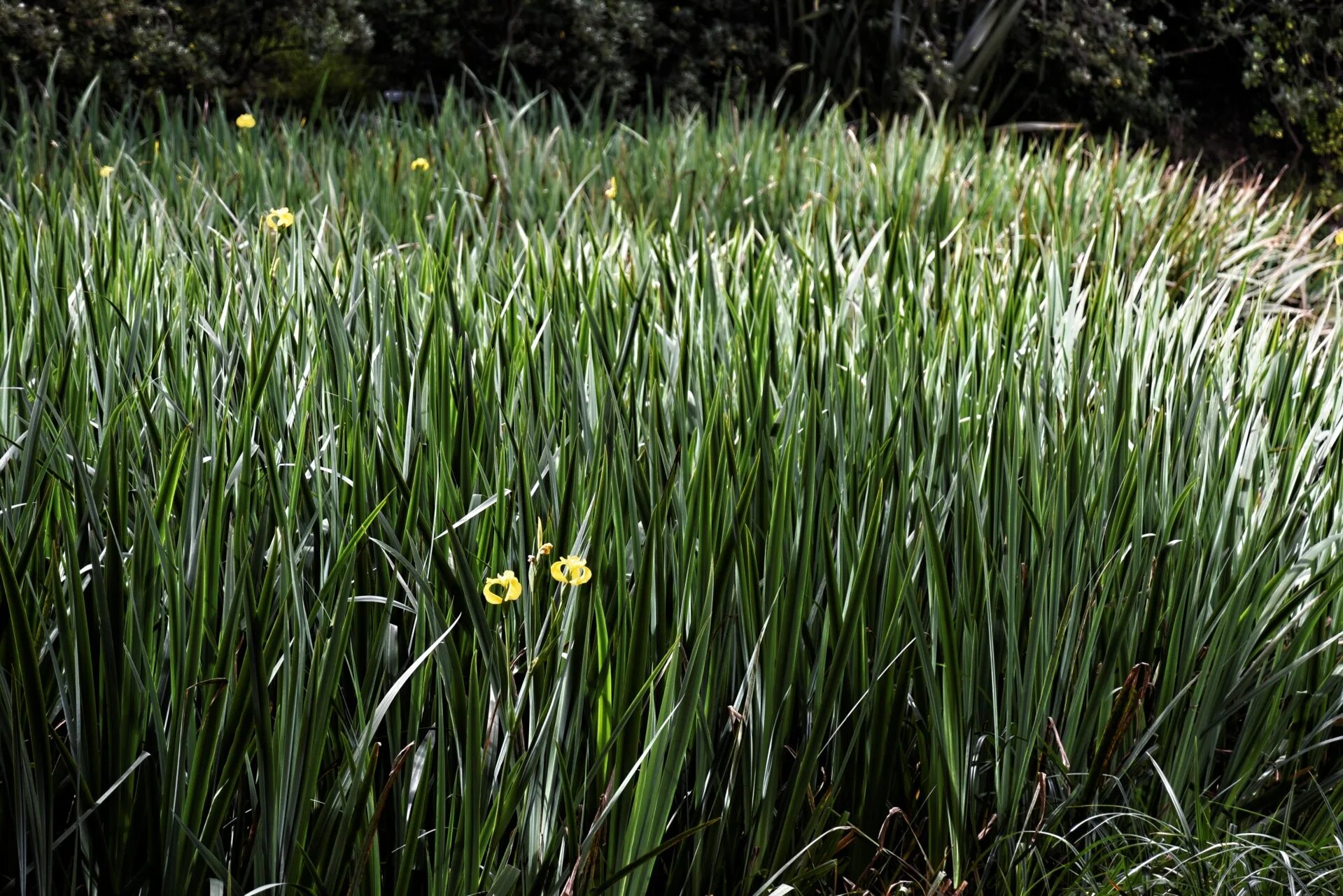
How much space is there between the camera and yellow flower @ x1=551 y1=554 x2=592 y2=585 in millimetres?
976

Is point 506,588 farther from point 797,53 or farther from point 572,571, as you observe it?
point 797,53

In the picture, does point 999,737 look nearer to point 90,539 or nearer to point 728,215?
point 90,539

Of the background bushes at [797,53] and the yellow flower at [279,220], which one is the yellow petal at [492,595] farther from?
the background bushes at [797,53]

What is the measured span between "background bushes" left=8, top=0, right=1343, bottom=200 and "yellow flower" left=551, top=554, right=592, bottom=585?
344cm

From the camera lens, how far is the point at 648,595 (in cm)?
104

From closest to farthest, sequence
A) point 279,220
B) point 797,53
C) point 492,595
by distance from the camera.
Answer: point 492,595
point 279,220
point 797,53

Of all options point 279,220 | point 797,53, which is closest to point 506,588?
point 279,220

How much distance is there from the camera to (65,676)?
38.3 inches

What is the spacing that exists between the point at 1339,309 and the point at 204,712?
6.88ft

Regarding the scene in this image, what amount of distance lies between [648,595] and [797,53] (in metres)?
5.85

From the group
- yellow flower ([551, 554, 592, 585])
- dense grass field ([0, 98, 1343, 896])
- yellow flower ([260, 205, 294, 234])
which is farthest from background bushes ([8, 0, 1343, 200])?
yellow flower ([551, 554, 592, 585])

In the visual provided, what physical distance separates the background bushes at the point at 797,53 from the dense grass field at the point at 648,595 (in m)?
2.79

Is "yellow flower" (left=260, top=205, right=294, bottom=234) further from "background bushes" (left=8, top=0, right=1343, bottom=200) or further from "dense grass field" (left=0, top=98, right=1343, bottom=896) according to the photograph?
"background bushes" (left=8, top=0, right=1343, bottom=200)

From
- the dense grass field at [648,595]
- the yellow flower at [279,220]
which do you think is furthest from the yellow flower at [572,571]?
the yellow flower at [279,220]
